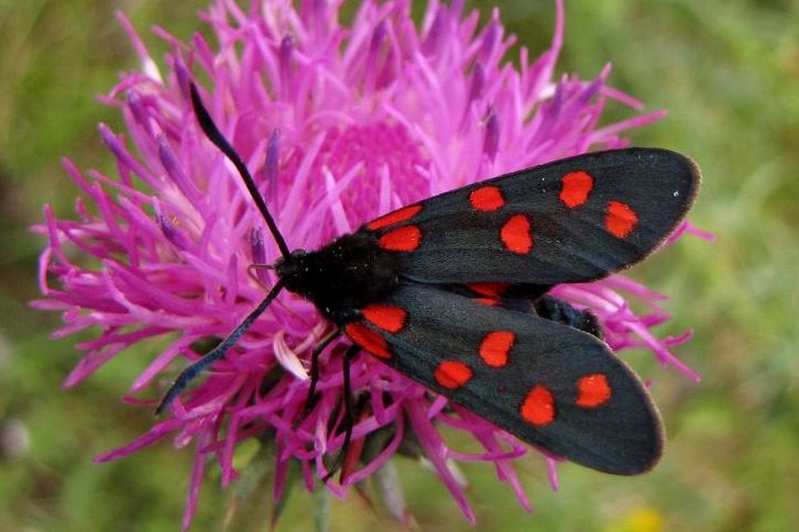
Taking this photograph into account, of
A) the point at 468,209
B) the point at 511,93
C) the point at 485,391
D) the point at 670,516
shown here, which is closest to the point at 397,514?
the point at 485,391

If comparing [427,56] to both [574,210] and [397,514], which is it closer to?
[574,210]

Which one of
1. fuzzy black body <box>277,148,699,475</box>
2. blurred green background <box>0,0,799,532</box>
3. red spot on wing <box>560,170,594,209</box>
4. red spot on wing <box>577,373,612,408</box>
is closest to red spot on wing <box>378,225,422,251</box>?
fuzzy black body <box>277,148,699,475</box>

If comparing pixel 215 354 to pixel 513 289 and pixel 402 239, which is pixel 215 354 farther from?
pixel 513 289

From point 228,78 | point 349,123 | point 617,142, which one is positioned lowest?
point 617,142

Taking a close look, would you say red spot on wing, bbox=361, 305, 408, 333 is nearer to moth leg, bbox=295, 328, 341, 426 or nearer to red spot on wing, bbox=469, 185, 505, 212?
moth leg, bbox=295, 328, 341, 426

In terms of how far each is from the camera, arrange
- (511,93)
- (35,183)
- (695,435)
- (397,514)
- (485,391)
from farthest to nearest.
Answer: (695,435) → (35,183) → (511,93) → (397,514) → (485,391)

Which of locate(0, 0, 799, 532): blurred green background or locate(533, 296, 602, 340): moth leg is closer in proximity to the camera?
locate(533, 296, 602, 340): moth leg

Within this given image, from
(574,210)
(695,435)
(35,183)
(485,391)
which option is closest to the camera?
(485,391)
